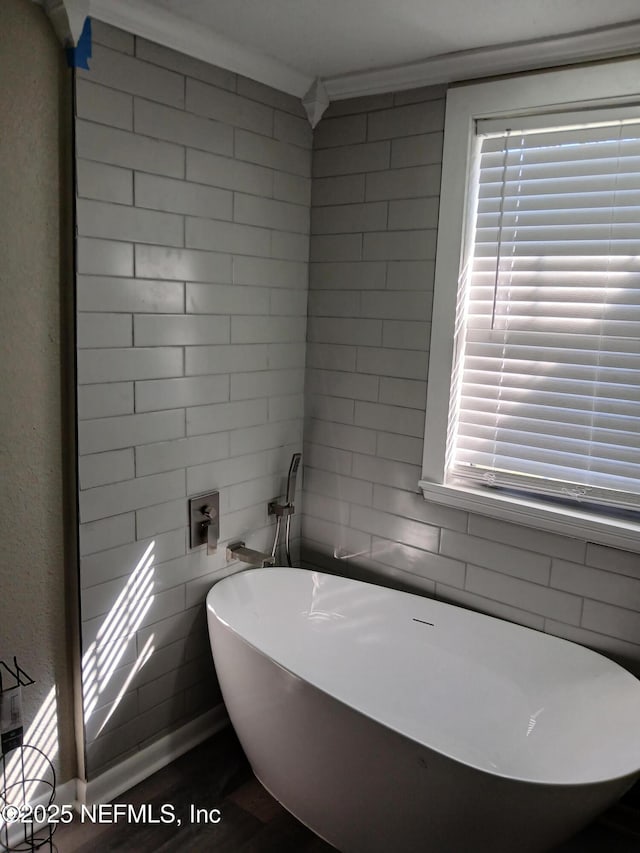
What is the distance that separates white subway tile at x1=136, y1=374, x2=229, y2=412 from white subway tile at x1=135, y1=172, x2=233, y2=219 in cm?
59

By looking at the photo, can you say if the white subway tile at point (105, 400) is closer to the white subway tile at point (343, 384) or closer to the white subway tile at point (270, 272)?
the white subway tile at point (270, 272)

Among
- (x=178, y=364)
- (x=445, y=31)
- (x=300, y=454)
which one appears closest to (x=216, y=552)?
(x=300, y=454)

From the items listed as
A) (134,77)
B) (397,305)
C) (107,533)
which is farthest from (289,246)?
(107,533)

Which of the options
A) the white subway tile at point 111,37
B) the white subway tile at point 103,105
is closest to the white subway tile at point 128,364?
the white subway tile at point 103,105

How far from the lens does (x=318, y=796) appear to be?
209 cm

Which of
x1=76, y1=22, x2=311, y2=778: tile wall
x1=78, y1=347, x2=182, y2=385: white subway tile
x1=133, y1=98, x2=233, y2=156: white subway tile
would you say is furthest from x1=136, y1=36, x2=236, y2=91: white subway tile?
x1=78, y1=347, x2=182, y2=385: white subway tile

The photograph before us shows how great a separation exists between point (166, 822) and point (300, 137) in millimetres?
2607

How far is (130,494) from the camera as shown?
228 cm

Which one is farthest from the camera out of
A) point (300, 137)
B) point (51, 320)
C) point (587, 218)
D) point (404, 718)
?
point (300, 137)

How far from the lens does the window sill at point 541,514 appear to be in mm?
2166

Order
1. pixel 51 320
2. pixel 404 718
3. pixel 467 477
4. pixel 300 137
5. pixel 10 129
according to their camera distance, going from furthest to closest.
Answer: pixel 300 137, pixel 467 477, pixel 404 718, pixel 51 320, pixel 10 129

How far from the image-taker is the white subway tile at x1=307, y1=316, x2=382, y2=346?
271cm

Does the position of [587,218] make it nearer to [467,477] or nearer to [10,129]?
[467,477]

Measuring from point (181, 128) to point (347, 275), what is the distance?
0.86m
